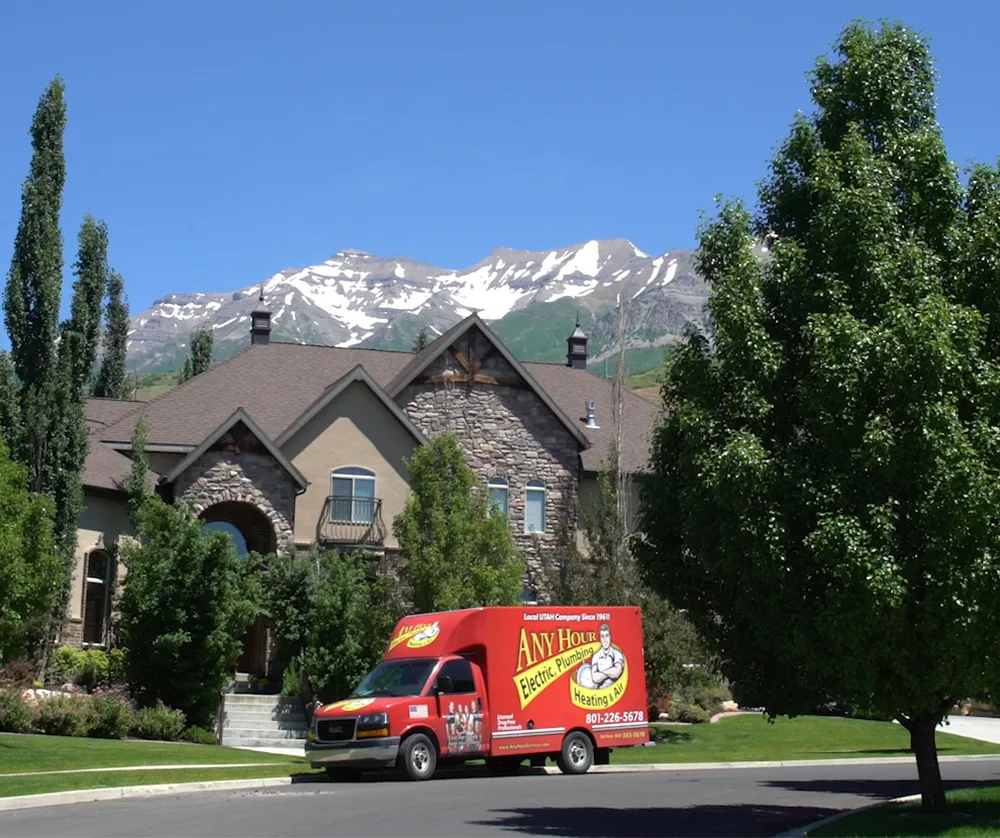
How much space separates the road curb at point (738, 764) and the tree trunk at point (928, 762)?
8.80 metres

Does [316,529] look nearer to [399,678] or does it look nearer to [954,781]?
[399,678]

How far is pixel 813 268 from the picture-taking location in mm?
16984

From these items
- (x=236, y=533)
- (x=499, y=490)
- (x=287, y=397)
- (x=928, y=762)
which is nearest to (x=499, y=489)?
(x=499, y=490)

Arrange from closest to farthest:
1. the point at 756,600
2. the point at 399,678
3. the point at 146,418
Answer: the point at 756,600, the point at 399,678, the point at 146,418

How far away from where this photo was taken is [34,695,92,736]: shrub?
26922mm

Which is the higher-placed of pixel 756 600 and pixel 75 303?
pixel 75 303

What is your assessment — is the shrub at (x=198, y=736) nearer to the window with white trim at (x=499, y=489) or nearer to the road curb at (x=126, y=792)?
the road curb at (x=126, y=792)

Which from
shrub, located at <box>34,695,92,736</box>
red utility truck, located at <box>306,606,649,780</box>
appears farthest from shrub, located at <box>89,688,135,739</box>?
red utility truck, located at <box>306,606,649,780</box>

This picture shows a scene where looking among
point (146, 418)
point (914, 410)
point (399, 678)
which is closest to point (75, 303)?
point (146, 418)

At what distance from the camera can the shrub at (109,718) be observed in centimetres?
2731

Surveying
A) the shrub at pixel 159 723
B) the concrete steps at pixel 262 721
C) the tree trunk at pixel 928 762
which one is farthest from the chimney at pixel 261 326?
the tree trunk at pixel 928 762

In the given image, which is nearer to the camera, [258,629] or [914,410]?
[914,410]

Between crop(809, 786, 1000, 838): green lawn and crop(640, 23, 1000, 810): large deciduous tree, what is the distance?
0.56 m

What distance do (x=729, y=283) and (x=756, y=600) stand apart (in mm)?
3916
